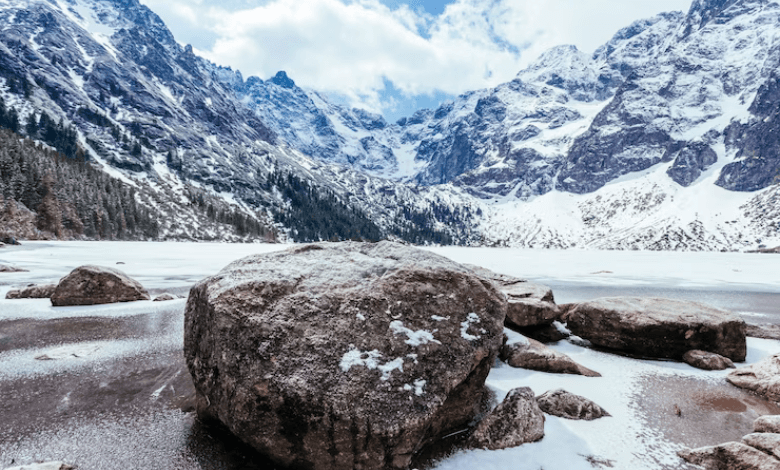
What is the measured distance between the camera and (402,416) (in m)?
4.57

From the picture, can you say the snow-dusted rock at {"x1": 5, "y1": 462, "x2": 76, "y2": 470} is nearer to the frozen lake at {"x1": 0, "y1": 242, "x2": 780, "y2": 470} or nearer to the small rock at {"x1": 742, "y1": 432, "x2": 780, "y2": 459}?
the frozen lake at {"x1": 0, "y1": 242, "x2": 780, "y2": 470}

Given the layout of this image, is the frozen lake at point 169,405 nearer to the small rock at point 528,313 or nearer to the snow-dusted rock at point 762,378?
the snow-dusted rock at point 762,378

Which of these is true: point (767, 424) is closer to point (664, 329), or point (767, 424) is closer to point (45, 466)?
point (664, 329)

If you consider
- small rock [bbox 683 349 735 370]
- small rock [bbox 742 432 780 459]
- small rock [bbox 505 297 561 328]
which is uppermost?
small rock [bbox 505 297 561 328]

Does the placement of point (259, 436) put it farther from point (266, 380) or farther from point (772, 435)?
point (772, 435)

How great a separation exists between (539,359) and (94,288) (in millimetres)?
15103

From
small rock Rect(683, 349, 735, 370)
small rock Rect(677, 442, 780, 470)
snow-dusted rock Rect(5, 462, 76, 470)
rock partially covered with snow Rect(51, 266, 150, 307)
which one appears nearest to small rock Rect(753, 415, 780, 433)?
small rock Rect(677, 442, 780, 470)

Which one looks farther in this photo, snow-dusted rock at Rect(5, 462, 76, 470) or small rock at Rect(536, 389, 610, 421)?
small rock at Rect(536, 389, 610, 421)

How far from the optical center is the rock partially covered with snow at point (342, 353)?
4566 millimetres

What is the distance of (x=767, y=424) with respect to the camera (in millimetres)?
5582

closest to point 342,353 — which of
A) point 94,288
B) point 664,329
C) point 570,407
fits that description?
point 570,407

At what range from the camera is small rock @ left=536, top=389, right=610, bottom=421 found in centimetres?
602

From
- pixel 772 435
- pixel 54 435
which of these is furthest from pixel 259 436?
pixel 772 435

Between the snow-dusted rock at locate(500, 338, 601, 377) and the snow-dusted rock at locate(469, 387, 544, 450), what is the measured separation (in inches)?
107
